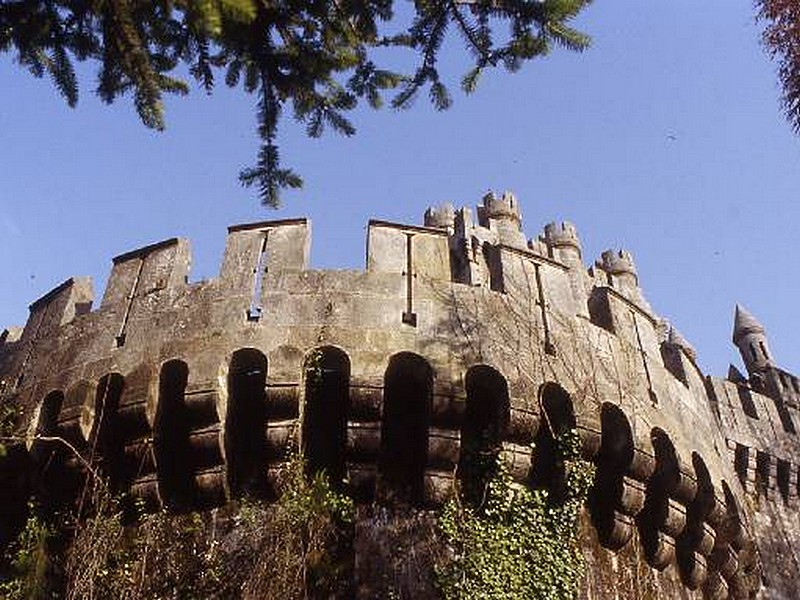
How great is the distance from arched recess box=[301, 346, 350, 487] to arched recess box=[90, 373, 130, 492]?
180 centimetres

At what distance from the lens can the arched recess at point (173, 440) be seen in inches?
328

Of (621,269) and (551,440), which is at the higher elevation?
(621,269)

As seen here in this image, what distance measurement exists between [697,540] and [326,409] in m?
4.47

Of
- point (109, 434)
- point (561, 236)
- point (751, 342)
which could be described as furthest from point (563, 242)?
point (109, 434)

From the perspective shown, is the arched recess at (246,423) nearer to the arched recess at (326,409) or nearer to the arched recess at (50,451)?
the arched recess at (326,409)

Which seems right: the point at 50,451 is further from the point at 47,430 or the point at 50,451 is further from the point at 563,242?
the point at 563,242

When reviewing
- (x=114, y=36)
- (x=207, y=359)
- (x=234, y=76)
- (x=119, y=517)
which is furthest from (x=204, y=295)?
(x=114, y=36)

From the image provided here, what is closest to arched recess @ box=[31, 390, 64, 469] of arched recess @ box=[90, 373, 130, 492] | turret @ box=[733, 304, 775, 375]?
arched recess @ box=[90, 373, 130, 492]

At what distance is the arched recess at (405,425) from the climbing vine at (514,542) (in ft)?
1.72

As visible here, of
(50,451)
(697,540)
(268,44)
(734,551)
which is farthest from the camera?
(734,551)

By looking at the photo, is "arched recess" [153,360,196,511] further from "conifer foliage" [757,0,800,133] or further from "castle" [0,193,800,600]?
"conifer foliage" [757,0,800,133]

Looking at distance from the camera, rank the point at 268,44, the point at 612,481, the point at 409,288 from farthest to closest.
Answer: the point at 409,288, the point at 612,481, the point at 268,44

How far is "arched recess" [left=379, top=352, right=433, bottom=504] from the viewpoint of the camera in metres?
8.21

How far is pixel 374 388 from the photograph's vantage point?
26.8 ft
